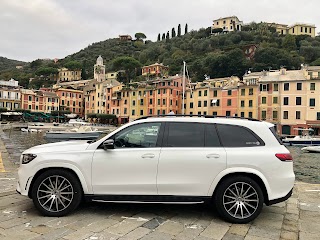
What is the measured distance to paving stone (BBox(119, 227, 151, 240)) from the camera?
3.91 meters

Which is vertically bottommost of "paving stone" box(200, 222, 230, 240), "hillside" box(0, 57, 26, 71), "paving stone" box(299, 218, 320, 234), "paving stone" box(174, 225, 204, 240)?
"paving stone" box(299, 218, 320, 234)

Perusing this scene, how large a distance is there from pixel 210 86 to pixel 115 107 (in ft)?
90.0

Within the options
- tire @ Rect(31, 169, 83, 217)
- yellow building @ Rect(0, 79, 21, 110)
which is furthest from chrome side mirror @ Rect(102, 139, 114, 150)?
yellow building @ Rect(0, 79, 21, 110)

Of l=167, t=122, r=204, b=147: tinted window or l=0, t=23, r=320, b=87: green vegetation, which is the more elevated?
l=0, t=23, r=320, b=87: green vegetation

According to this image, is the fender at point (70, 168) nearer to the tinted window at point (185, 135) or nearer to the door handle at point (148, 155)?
the door handle at point (148, 155)

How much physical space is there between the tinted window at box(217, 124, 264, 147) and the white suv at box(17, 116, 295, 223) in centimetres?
2

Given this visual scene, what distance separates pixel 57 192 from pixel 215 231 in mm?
2632

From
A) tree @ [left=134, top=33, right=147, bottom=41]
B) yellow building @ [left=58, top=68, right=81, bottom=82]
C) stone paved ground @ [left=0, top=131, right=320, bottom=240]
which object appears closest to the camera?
stone paved ground @ [left=0, top=131, right=320, bottom=240]

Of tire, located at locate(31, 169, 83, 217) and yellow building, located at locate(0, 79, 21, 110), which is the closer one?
tire, located at locate(31, 169, 83, 217)

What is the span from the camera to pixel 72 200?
15.6ft

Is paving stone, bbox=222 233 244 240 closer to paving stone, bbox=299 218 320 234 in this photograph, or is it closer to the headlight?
paving stone, bbox=299 218 320 234

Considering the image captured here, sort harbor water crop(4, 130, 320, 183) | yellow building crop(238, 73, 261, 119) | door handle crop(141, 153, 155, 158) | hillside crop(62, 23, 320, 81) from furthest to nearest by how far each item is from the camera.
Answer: hillside crop(62, 23, 320, 81), yellow building crop(238, 73, 261, 119), harbor water crop(4, 130, 320, 183), door handle crop(141, 153, 155, 158)

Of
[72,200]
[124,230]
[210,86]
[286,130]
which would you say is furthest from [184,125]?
[210,86]

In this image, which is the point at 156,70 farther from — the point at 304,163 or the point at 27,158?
the point at 27,158
